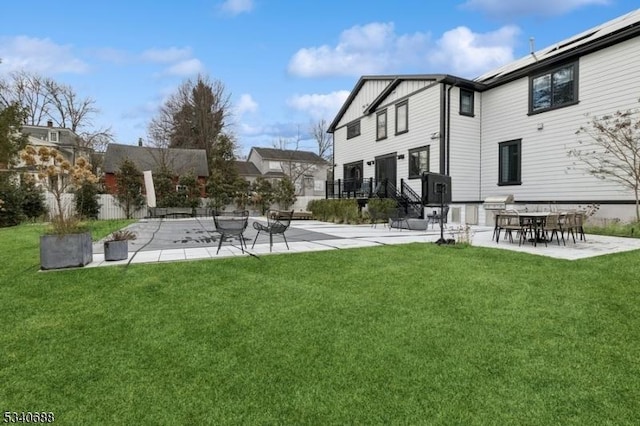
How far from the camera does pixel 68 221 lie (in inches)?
223

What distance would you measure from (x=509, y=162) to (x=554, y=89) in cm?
297

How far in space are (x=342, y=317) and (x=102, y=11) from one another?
42.6 ft

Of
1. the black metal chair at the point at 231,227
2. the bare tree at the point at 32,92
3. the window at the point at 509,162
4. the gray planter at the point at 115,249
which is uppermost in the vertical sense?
the bare tree at the point at 32,92

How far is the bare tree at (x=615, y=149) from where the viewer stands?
10469 mm

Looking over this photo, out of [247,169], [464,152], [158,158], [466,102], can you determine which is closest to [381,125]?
[466,102]

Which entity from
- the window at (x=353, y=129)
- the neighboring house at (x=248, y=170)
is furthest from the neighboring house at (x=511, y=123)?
the neighboring house at (x=248, y=170)

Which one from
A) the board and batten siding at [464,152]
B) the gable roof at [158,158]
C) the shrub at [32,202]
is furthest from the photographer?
the gable roof at [158,158]

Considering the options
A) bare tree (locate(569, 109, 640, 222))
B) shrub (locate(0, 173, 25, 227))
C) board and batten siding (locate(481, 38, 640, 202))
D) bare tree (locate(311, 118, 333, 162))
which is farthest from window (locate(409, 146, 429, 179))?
bare tree (locate(311, 118, 333, 162))

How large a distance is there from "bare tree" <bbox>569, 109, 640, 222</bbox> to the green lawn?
24.1 ft

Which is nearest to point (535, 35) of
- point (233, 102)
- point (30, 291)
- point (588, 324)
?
point (588, 324)

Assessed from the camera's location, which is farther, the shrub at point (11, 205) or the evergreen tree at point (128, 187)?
the evergreen tree at point (128, 187)

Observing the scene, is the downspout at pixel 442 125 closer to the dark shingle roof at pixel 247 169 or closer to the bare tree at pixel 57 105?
the dark shingle roof at pixel 247 169

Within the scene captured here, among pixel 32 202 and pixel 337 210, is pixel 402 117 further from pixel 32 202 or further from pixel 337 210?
pixel 32 202

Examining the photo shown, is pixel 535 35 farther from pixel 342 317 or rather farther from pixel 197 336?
pixel 197 336
